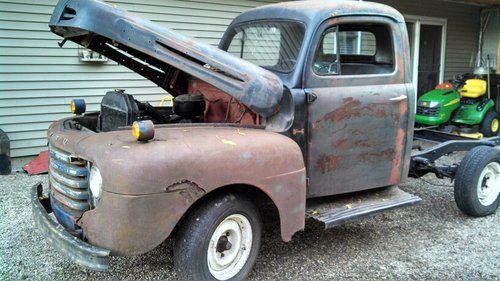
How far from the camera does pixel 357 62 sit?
4.81 metres

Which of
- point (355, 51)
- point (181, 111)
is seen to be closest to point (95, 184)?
point (181, 111)

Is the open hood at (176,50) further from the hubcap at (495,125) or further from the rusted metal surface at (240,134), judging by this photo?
the hubcap at (495,125)

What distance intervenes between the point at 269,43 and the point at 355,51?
1243 millimetres

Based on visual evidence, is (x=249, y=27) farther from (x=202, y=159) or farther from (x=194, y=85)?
(x=202, y=159)

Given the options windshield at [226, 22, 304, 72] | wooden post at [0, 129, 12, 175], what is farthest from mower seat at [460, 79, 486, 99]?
wooden post at [0, 129, 12, 175]

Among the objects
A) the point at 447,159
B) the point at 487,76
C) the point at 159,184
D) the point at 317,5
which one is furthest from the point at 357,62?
the point at 487,76

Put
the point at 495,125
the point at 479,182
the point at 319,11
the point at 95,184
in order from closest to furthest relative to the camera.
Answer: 1. the point at 95,184
2. the point at 319,11
3. the point at 479,182
4. the point at 495,125

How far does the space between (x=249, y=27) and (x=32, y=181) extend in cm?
365

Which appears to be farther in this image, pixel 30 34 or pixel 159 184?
pixel 30 34

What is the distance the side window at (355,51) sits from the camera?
12.8 feet

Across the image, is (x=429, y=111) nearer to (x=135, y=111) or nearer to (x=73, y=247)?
(x=135, y=111)

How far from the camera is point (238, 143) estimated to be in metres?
3.12

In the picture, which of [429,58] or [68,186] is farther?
[429,58]

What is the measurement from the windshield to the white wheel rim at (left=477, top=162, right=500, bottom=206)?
2.65m
